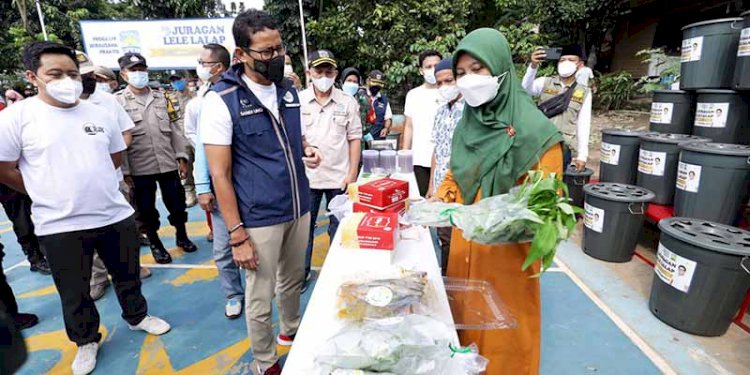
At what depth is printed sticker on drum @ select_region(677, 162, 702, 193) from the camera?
9.34 feet

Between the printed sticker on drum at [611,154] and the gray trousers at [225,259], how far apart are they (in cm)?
394

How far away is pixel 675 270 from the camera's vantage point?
7.84 feet

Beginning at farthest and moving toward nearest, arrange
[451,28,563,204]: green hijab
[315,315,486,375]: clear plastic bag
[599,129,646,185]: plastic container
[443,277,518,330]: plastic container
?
1. [599,129,646,185]: plastic container
2. [451,28,563,204]: green hijab
3. [443,277,518,330]: plastic container
4. [315,315,486,375]: clear plastic bag

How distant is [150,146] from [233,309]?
1659mm

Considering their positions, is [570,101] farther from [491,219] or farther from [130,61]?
[130,61]

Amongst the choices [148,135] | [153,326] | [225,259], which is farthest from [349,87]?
[153,326]

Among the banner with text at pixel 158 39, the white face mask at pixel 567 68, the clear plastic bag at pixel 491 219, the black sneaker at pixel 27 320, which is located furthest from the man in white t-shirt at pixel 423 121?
the banner with text at pixel 158 39

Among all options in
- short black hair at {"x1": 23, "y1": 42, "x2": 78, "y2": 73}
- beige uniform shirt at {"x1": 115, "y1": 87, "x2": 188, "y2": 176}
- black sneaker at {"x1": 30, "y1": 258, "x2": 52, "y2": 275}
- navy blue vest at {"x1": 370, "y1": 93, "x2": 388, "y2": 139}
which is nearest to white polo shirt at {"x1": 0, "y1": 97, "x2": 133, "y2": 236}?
short black hair at {"x1": 23, "y1": 42, "x2": 78, "y2": 73}

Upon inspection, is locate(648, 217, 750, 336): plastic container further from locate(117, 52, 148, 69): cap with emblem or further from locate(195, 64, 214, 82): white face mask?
locate(117, 52, 148, 69): cap with emblem

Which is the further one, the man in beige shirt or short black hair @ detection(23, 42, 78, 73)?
the man in beige shirt

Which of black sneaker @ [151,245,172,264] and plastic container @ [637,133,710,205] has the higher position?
plastic container @ [637,133,710,205]

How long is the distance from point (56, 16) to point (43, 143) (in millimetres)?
20728

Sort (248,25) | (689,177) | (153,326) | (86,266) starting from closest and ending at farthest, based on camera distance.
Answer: (248,25)
(86,266)
(153,326)
(689,177)

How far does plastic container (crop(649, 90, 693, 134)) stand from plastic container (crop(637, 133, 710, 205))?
189 mm
